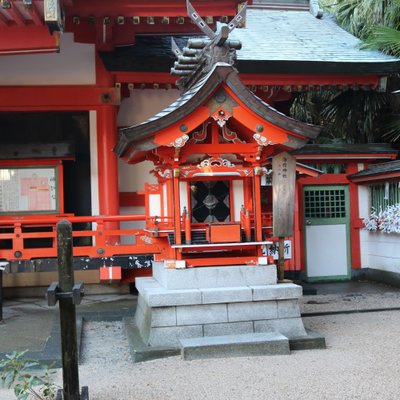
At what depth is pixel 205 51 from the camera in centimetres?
701

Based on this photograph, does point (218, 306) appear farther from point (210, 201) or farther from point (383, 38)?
point (383, 38)

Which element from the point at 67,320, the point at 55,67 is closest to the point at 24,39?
the point at 55,67

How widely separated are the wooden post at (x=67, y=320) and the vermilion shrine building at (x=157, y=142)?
226cm

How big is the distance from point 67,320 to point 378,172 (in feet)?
27.1

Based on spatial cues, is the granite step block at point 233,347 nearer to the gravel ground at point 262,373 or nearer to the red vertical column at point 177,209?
the gravel ground at point 262,373

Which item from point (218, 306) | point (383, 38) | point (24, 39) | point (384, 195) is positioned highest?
point (383, 38)

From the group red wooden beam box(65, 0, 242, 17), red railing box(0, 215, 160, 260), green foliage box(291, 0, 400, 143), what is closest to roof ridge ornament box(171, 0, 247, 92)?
red wooden beam box(65, 0, 242, 17)

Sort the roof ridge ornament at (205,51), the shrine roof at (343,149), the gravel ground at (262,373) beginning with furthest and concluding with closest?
the shrine roof at (343,149) < the roof ridge ornament at (205,51) < the gravel ground at (262,373)

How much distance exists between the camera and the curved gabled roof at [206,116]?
6234mm

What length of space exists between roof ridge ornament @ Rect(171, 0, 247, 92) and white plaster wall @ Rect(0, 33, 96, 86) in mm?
2411

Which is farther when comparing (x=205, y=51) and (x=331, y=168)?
(x=331, y=168)

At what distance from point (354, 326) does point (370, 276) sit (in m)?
4.85

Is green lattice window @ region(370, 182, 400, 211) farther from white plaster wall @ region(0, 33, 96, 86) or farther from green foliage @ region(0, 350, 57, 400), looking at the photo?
green foliage @ region(0, 350, 57, 400)

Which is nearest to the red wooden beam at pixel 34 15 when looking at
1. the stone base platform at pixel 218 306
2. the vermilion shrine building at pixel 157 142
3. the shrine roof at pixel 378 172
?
the vermilion shrine building at pixel 157 142
